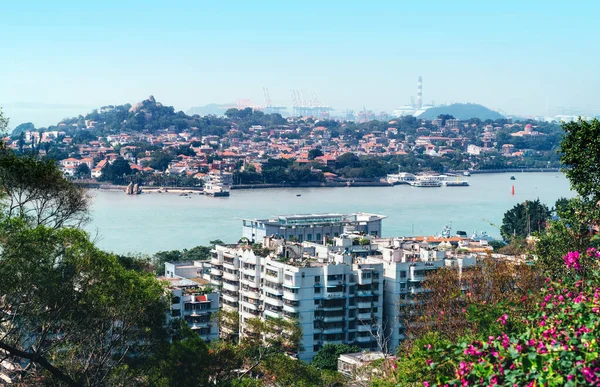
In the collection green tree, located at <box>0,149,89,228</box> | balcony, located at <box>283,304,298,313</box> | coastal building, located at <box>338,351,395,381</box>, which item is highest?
green tree, located at <box>0,149,89,228</box>

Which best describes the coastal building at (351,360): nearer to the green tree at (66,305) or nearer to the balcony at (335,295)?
the balcony at (335,295)

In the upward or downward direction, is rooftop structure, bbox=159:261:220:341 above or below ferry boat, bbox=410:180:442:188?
above

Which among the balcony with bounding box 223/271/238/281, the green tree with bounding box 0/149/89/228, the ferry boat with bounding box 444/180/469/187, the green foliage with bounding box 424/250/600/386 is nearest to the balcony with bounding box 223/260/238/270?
the balcony with bounding box 223/271/238/281

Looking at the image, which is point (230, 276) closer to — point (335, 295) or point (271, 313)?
point (271, 313)

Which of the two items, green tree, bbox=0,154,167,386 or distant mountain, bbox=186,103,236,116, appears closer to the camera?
green tree, bbox=0,154,167,386

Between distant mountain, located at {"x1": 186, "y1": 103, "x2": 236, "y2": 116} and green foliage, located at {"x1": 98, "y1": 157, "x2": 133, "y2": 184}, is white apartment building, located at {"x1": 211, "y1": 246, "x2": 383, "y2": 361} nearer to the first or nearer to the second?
green foliage, located at {"x1": 98, "y1": 157, "x2": 133, "y2": 184}

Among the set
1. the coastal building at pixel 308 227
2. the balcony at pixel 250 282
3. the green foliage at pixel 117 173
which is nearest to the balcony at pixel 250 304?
the balcony at pixel 250 282

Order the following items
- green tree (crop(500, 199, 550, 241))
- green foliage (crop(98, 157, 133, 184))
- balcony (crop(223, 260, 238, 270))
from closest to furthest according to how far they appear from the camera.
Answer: balcony (crop(223, 260, 238, 270)), green tree (crop(500, 199, 550, 241)), green foliage (crop(98, 157, 133, 184))

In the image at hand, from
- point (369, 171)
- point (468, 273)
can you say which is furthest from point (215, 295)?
point (369, 171)
